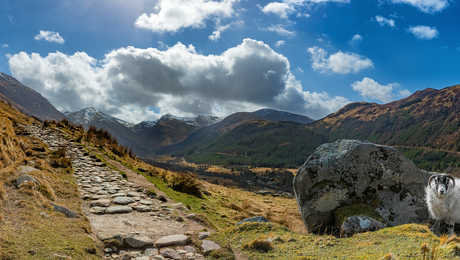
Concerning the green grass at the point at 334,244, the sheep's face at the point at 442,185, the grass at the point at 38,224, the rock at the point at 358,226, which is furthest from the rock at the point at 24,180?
the sheep's face at the point at 442,185

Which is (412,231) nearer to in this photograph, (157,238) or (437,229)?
(437,229)

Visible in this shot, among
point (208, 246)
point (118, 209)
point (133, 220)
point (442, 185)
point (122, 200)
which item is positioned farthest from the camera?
point (122, 200)

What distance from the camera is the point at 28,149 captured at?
1392cm

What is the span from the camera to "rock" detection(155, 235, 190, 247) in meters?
6.46

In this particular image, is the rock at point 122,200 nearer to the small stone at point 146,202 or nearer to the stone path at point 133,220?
the stone path at point 133,220

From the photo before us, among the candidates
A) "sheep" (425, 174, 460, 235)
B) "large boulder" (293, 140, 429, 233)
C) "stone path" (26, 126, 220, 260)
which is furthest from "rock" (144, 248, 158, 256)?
"sheep" (425, 174, 460, 235)

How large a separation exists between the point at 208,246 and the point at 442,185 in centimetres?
745

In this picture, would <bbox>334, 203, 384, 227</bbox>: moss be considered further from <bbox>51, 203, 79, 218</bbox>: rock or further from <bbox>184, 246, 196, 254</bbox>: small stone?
<bbox>51, 203, 79, 218</bbox>: rock

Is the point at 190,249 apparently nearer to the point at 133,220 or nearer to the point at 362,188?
the point at 133,220

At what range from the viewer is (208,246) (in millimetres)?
6492

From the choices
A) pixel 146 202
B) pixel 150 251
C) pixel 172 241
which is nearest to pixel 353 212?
pixel 172 241

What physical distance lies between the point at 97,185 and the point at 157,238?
268 inches

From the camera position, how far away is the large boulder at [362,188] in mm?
10906

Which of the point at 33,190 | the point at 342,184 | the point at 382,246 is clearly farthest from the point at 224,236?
the point at 342,184
